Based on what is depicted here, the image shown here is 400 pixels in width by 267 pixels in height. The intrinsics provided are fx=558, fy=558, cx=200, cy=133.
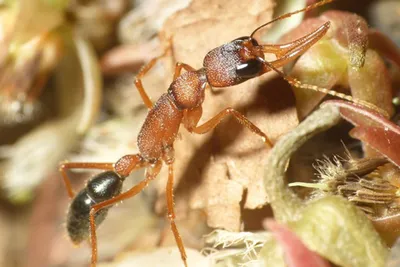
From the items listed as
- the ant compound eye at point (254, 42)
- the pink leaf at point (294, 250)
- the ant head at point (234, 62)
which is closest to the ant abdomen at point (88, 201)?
the ant head at point (234, 62)

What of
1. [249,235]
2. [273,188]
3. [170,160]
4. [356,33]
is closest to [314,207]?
[273,188]

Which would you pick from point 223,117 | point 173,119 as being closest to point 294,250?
point 223,117

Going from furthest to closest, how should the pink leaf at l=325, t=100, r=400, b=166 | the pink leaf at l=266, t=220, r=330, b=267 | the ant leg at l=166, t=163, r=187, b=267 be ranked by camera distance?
1. the ant leg at l=166, t=163, r=187, b=267
2. the pink leaf at l=325, t=100, r=400, b=166
3. the pink leaf at l=266, t=220, r=330, b=267

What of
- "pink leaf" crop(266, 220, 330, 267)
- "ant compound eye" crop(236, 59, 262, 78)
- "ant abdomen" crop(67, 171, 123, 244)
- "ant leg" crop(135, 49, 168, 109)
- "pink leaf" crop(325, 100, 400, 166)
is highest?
"ant compound eye" crop(236, 59, 262, 78)

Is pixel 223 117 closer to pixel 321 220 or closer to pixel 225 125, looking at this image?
pixel 225 125

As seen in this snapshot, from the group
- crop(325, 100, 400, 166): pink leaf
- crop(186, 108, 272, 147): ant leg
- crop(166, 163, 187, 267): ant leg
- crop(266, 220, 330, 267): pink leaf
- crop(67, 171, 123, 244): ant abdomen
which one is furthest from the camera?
crop(67, 171, 123, 244): ant abdomen

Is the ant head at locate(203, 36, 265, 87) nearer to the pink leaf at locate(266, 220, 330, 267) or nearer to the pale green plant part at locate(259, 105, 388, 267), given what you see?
the pale green plant part at locate(259, 105, 388, 267)

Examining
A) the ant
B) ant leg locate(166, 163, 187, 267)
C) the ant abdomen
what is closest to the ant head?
the ant

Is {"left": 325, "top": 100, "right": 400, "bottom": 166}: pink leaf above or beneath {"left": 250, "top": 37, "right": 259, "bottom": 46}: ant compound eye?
beneath
